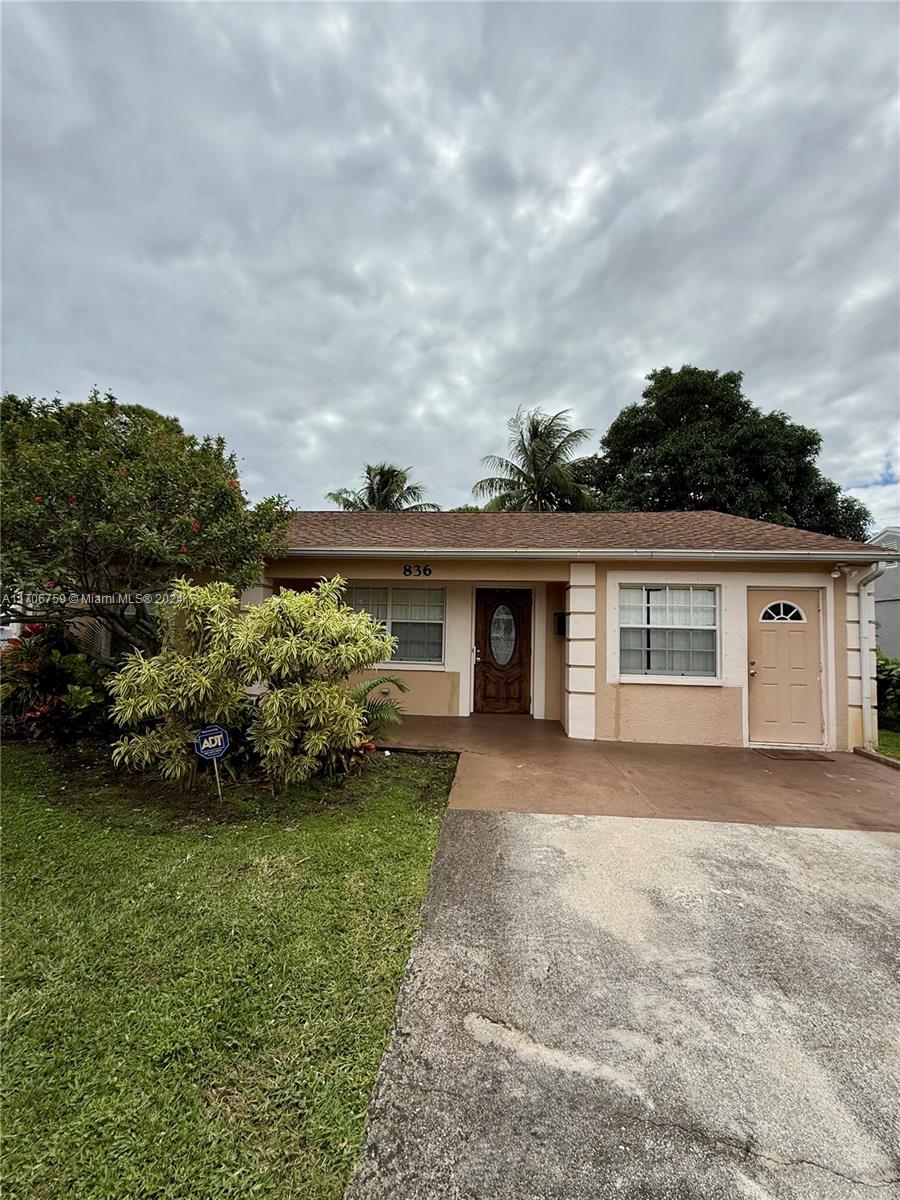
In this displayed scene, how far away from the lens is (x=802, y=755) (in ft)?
21.4

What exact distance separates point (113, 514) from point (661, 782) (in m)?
6.80

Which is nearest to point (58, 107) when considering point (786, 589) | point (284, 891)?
point (284, 891)

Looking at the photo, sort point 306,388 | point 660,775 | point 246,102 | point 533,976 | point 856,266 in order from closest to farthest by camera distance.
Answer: point 533,976
point 660,775
point 246,102
point 856,266
point 306,388

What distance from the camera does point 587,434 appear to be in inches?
710

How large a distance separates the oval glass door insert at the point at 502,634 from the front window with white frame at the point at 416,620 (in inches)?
38.3

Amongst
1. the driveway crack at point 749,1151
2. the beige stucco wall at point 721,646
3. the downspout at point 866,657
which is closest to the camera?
the driveway crack at point 749,1151

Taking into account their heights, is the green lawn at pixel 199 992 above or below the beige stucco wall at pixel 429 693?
below

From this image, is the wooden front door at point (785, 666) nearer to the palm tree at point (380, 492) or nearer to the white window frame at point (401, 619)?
the white window frame at point (401, 619)

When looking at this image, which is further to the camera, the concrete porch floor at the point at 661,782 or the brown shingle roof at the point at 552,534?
the brown shingle roof at the point at 552,534

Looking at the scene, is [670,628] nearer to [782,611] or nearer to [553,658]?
[782,611]

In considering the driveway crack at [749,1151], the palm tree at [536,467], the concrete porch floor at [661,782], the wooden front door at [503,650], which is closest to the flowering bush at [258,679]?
the concrete porch floor at [661,782]

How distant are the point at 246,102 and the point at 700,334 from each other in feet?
35.3

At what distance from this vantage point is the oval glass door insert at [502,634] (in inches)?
344

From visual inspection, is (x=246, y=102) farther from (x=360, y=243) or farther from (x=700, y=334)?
(x=700, y=334)
